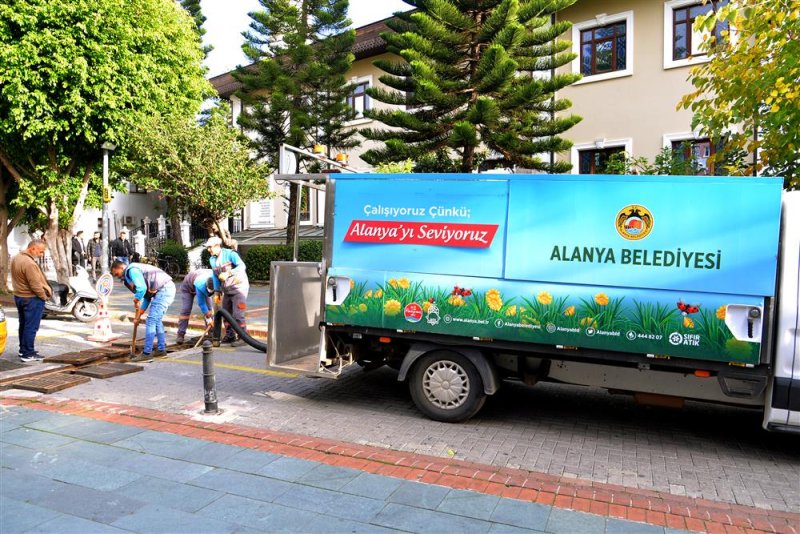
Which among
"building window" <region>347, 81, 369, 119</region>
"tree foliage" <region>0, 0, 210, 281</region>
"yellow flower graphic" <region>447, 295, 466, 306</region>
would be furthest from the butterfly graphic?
"building window" <region>347, 81, 369, 119</region>

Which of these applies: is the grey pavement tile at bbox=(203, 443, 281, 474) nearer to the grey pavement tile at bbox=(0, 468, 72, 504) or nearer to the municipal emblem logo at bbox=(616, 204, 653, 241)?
the grey pavement tile at bbox=(0, 468, 72, 504)

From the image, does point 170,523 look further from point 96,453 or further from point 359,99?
point 359,99

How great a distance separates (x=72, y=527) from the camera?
3652mm

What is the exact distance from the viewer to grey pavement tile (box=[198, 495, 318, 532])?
12.1 feet

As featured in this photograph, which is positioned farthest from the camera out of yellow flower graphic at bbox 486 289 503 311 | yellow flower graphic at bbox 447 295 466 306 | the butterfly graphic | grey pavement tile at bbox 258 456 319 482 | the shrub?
the shrub

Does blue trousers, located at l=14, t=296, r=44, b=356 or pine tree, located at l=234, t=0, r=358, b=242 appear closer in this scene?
blue trousers, located at l=14, t=296, r=44, b=356

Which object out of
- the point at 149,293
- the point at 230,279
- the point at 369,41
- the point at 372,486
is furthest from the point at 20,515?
the point at 369,41

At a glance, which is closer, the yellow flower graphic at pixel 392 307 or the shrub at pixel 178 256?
the yellow flower graphic at pixel 392 307

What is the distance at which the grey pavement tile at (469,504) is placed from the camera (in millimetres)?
3900

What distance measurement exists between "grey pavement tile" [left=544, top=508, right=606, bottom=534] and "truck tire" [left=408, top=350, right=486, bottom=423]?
74.5 inches

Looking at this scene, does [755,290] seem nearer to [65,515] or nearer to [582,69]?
[65,515]

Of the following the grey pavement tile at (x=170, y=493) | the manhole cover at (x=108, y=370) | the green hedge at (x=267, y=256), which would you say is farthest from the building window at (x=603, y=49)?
the grey pavement tile at (x=170, y=493)

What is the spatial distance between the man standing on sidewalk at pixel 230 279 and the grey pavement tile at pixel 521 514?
6662mm

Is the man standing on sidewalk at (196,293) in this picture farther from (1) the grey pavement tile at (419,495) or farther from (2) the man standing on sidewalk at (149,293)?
(1) the grey pavement tile at (419,495)
